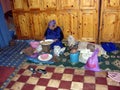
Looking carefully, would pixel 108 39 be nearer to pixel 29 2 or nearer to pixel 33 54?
pixel 33 54

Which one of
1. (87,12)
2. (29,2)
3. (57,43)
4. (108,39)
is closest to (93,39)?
(108,39)

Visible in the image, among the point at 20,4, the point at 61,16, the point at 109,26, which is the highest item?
the point at 20,4

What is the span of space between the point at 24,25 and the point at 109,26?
2296 mm

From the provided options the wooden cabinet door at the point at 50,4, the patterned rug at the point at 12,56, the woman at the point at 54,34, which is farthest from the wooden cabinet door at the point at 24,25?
the woman at the point at 54,34

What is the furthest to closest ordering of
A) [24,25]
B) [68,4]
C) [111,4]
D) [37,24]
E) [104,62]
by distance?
1. [24,25]
2. [37,24]
3. [68,4]
4. [111,4]
5. [104,62]

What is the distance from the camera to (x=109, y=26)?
393 cm

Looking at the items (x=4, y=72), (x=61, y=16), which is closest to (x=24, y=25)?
(x=61, y=16)

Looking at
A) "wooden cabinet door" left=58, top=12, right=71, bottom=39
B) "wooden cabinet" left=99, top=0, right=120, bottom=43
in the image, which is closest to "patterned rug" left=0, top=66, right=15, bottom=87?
"wooden cabinet door" left=58, top=12, right=71, bottom=39

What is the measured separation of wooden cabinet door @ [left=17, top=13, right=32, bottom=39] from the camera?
433 centimetres

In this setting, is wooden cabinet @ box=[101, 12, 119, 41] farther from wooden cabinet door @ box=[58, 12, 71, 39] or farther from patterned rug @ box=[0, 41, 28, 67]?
patterned rug @ box=[0, 41, 28, 67]

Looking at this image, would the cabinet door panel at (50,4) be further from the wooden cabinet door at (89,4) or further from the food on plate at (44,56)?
the food on plate at (44,56)

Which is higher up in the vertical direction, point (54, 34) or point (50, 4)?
point (50, 4)

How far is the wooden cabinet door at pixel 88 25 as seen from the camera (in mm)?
3896

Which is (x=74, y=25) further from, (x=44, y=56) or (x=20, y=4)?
(x=20, y=4)
